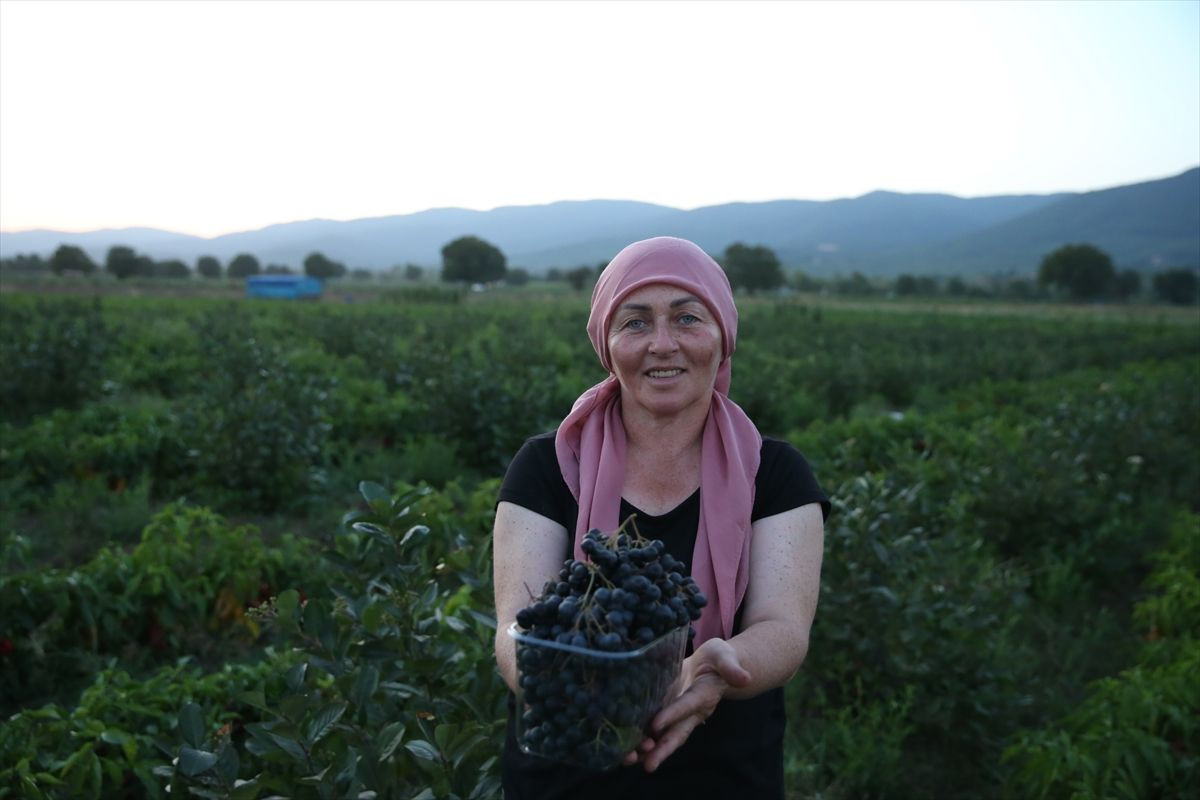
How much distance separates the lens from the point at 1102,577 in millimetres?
5922

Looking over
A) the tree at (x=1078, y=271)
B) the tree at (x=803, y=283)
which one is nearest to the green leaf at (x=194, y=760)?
the tree at (x=803, y=283)

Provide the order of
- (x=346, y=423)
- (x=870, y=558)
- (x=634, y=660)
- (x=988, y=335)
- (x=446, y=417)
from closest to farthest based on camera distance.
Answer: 1. (x=634, y=660)
2. (x=870, y=558)
3. (x=446, y=417)
4. (x=346, y=423)
5. (x=988, y=335)

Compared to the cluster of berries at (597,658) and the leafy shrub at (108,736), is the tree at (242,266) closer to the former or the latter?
the leafy shrub at (108,736)

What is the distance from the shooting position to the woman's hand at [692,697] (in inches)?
56.3

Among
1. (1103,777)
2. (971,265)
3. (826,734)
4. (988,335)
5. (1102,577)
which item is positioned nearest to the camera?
(1103,777)

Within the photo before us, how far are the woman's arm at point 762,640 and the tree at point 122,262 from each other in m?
87.6

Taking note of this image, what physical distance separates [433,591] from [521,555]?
0.57 metres

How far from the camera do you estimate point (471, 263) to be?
104250 millimetres

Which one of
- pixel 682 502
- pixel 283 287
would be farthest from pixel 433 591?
pixel 283 287

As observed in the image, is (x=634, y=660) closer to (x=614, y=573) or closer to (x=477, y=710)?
(x=614, y=573)

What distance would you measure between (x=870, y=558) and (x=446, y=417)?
5.05m

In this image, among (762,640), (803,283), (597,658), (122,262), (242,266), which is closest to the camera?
(597,658)

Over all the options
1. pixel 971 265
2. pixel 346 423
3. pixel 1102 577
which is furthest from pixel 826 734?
pixel 971 265

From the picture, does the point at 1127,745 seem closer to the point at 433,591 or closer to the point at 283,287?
the point at 433,591
